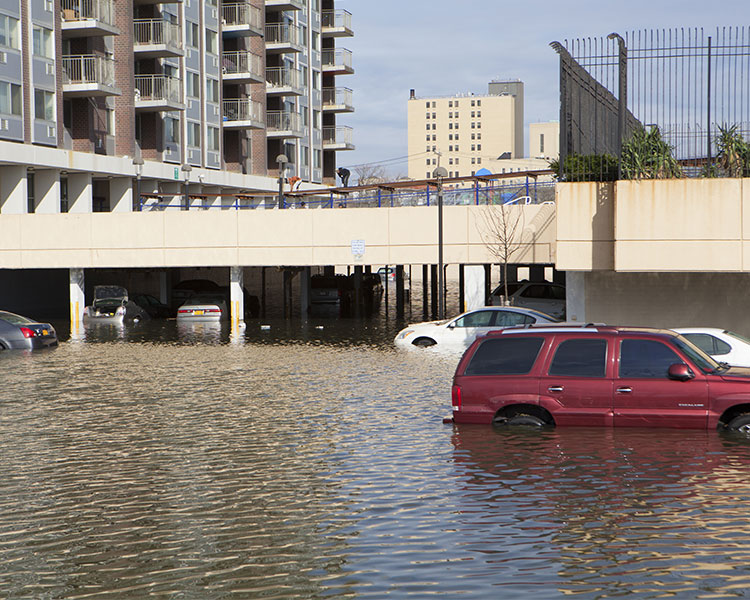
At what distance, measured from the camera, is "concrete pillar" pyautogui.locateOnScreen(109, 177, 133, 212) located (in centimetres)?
5738

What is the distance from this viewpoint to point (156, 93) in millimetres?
60812

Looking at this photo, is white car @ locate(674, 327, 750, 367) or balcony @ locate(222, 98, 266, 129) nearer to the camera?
white car @ locate(674, 327, 750, 367)

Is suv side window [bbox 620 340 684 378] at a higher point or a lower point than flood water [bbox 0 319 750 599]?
higher

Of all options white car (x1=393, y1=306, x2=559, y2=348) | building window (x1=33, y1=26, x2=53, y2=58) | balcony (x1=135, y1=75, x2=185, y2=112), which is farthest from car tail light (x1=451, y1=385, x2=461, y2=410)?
balcony (x1=135, y1=75, x2=185, y2=112)

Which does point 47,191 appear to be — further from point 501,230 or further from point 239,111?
point 501,230

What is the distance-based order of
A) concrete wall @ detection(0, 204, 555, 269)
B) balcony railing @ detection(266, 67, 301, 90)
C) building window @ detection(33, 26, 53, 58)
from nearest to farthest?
concrete wall @ detection(0, 204, 555, 269), building window @ detection(33, 26, 53, 58), balcony railing @ detection(266, 67, 301, 90)

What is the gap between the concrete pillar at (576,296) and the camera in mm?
28828

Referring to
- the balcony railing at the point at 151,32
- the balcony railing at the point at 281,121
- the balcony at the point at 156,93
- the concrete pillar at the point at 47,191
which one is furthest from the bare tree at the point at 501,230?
the balcony railing at the point at 281,121

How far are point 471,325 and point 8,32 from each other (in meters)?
31.5

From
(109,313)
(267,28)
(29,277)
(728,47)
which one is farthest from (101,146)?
(728,47)

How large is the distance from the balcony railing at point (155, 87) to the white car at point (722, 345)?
1803 inches

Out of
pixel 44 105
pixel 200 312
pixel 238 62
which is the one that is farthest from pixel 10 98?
pixel 238 62

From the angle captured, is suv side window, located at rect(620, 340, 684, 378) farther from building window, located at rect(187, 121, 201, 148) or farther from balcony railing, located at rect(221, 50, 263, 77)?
balcony railing, located at rect(221, 50, 263, 77)

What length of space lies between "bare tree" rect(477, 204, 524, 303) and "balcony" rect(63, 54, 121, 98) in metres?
24.3
